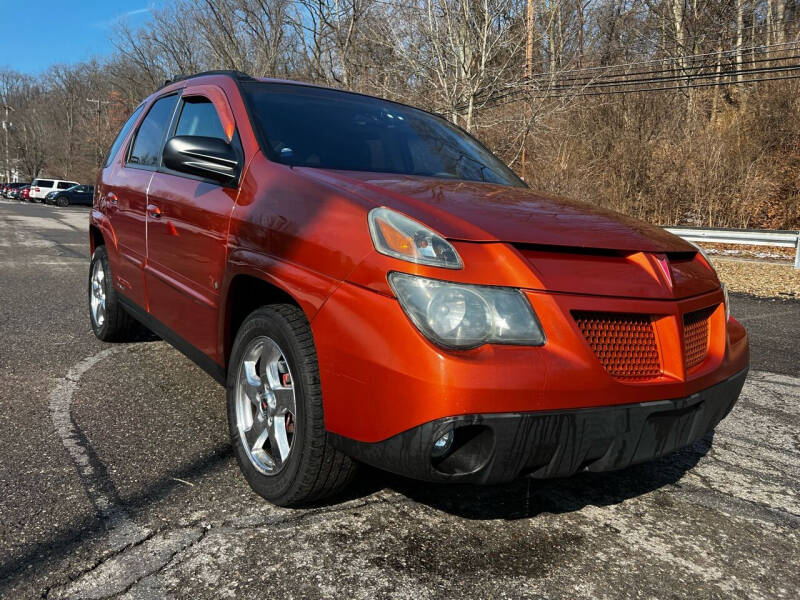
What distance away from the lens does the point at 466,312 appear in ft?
6.24

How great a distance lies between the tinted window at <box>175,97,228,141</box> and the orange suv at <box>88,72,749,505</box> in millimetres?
92

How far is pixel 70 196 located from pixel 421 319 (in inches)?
1988

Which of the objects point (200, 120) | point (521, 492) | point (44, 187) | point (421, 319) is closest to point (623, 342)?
point (421, 319)

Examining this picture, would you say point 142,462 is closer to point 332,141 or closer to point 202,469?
point 202,469

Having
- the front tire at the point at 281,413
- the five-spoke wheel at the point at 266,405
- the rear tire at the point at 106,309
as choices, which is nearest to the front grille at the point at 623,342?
the front tire at the point at 281,413

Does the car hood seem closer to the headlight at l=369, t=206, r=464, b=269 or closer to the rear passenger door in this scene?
the headlight at l=369, t=206, r=464, b=269

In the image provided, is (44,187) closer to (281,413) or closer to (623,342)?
(281,413)

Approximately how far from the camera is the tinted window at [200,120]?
322 centimetres

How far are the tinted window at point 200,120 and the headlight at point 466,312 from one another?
156 cm

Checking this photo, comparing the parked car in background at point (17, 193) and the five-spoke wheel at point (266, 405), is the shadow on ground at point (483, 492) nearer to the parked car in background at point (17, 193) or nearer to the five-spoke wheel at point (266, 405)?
the five-spoke wheel at point (266, 405)

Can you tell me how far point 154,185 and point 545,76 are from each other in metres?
16.4

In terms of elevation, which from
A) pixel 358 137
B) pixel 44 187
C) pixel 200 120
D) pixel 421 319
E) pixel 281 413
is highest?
pixel 44 187

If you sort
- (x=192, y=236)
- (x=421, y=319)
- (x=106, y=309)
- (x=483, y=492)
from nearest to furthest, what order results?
(x=421, y=319), (x=483, y=492), (x=192, y=236), (x=106, y=309)

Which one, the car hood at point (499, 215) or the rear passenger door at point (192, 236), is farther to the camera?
the rear passenger door at point (192, 236)
